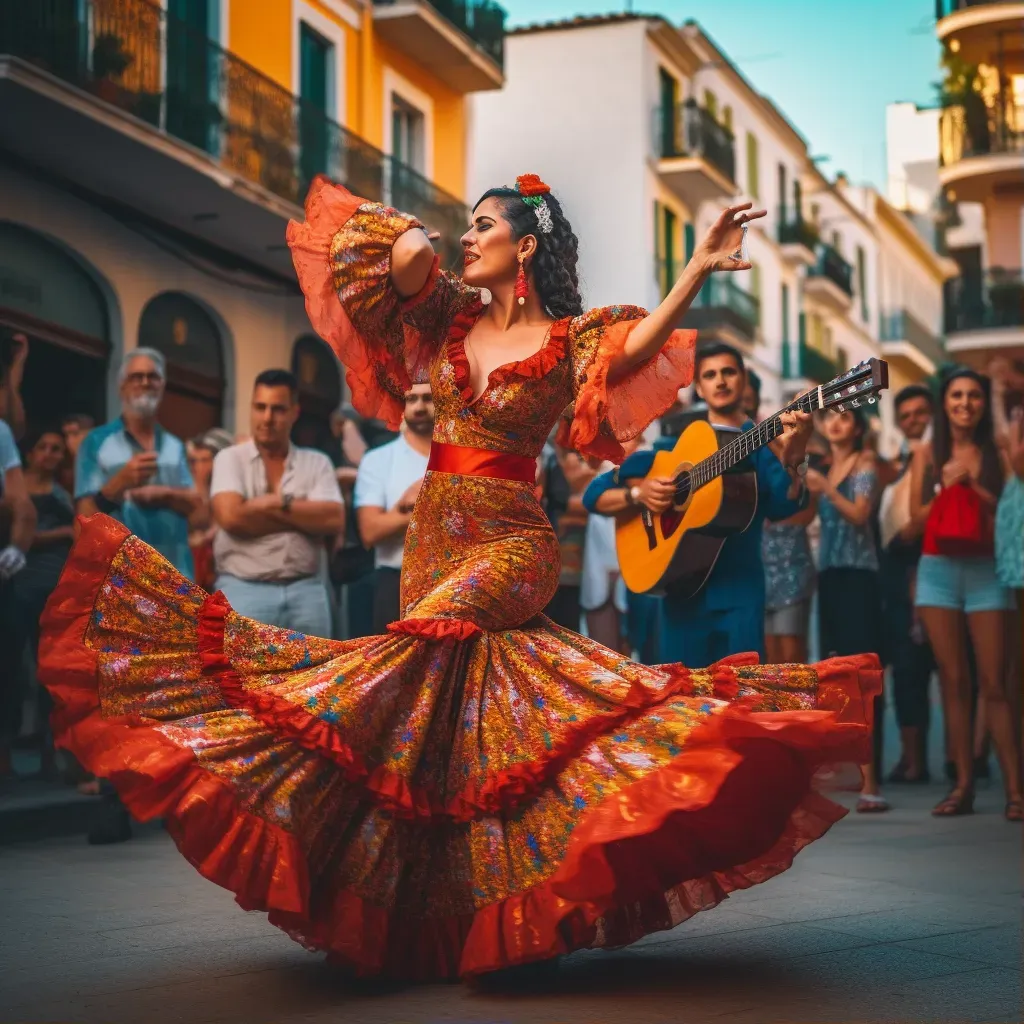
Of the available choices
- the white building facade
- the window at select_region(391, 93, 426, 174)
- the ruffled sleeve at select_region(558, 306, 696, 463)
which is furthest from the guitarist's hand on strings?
the white building facade

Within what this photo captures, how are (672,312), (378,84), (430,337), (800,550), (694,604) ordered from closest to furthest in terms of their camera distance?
1. (672,312)
2. (430,337)
3. (694,604)
4. (800,550)
5. (378,84)

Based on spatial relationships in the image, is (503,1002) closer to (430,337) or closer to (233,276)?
(430,337)

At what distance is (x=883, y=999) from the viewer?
163 inches

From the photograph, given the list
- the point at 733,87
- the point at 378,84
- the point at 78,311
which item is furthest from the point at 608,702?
the point at 733,87

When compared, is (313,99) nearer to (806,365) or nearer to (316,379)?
(316,379)

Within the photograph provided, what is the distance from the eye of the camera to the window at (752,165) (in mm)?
37812

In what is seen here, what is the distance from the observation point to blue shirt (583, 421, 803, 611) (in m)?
6.77

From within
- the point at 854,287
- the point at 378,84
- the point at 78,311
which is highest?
the point at 854,287

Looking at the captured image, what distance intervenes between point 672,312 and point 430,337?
2.78 ft

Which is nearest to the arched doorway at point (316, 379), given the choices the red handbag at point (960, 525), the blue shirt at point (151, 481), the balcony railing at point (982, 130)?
the blue shirt at point (151, 481)

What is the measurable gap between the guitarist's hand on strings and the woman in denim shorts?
7.03 ft

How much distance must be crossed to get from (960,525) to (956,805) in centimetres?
135

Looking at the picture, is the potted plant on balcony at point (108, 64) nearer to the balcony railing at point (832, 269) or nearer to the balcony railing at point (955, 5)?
the balcony railing at point (955, 5)

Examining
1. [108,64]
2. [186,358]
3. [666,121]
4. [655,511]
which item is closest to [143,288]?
[186,358]
